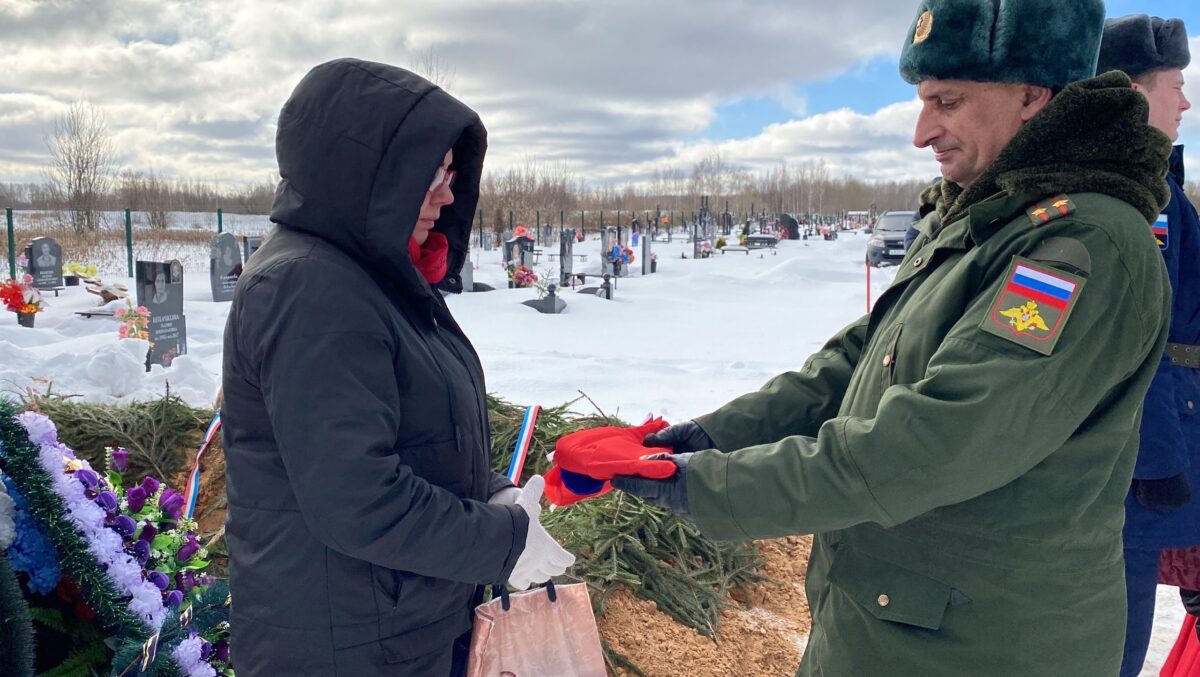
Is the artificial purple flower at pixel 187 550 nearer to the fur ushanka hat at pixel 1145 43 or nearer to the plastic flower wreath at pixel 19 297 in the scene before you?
the fur ushanka hat at pixel 1145 43

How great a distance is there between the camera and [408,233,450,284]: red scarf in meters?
1.82

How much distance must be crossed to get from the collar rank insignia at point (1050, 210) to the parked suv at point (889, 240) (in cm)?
2395

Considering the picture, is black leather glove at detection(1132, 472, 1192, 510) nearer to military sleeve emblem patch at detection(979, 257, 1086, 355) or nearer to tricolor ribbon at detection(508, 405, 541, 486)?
military sleeve emblem patch at detection(979, 257, 1086, 355)

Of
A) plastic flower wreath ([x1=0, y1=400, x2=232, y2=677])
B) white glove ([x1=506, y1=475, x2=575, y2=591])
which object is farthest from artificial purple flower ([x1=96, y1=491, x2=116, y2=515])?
white glove ([x1=506, y1=475, x2=575, y2=591])

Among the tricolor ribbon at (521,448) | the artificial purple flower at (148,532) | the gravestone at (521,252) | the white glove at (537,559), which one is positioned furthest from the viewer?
the gravestone at (521,252)

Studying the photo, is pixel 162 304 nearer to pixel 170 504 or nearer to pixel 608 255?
pixel 170 504

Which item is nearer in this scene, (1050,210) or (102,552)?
(1050,210)

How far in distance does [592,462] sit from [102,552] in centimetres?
117

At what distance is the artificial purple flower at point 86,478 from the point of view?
1.89 m

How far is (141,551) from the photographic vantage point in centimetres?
195

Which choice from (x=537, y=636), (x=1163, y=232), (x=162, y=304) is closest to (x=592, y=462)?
(x=537, y=636)

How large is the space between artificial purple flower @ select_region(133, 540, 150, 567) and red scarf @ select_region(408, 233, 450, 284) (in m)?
1.02

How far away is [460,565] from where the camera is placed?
1.41m

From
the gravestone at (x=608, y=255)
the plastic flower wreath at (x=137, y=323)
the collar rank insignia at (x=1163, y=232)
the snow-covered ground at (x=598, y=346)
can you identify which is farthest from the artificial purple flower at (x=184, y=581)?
the gravestone at (x=608, y=255)
